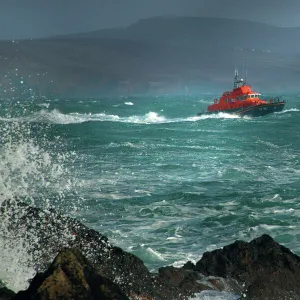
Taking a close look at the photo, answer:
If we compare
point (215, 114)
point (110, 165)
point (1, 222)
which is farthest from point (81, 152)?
point (215, 114)

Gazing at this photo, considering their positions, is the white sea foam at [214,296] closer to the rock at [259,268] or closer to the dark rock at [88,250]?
the dark rock at [88,250]

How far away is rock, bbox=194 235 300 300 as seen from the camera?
35.0ft

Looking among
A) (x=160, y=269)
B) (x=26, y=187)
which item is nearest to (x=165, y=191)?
(x=26, y=187)

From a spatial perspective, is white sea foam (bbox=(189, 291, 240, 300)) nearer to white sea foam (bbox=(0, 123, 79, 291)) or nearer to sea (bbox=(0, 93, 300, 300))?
sea (bbox=(0, 93, 300, 300))

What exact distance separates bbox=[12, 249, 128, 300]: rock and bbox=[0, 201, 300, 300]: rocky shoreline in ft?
0.10

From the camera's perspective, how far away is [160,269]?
467 inches

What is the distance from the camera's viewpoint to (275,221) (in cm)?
2133

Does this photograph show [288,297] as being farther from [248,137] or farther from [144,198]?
[248,137]

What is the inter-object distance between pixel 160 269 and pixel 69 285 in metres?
4.41

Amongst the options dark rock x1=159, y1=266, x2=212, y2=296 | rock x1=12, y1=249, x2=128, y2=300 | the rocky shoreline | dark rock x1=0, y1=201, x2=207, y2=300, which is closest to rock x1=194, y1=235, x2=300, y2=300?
the rocky shoreline

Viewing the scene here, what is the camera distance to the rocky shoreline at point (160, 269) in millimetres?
10242

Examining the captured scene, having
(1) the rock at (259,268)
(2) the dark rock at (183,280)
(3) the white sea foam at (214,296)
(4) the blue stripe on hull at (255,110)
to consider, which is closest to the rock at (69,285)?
(2) the dark rock at (183,280)

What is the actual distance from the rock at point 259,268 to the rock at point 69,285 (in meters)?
4.03

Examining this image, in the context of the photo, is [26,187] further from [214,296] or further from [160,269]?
[214,296]
